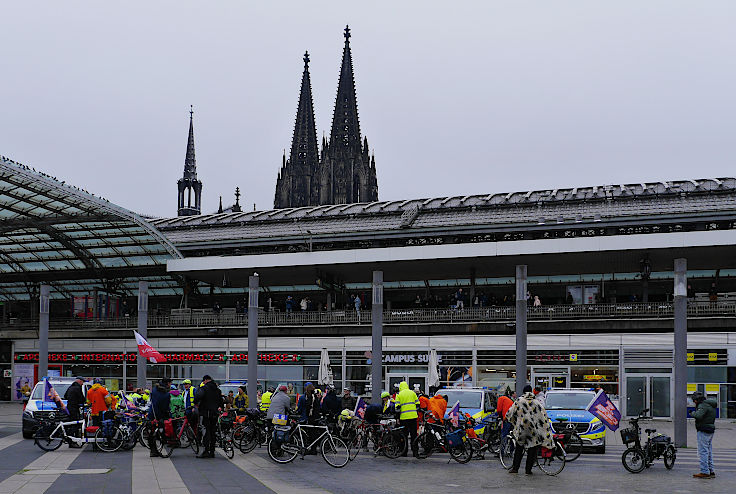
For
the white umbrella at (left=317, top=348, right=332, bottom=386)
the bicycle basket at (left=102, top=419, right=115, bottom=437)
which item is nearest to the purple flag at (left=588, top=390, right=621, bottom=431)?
the bicycle basket at (left=102, top=419, right=115, bottom=437)

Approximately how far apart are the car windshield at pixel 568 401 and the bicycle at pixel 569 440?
1665mm

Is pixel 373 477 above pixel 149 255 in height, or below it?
below

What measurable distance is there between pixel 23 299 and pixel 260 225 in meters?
16.5

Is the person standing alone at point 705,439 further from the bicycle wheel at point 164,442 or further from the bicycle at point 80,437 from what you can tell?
the bicycle at point 80,437

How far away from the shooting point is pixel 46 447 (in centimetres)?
2242

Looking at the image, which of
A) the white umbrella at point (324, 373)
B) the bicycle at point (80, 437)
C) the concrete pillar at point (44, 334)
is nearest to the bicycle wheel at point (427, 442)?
the bicycle at point (80, 437)

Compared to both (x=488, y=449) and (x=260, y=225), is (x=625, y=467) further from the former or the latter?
(x=260, y=225)

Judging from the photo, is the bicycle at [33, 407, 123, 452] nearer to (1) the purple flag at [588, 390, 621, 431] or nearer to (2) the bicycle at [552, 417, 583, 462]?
(2) the bicycle at [552, 417, 583, 462]

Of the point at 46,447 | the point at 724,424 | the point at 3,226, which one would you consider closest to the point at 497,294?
the point at 724,424

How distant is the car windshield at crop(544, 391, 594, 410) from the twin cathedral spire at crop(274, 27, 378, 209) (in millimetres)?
101710

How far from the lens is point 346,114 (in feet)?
440

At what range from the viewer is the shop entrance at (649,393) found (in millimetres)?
39125

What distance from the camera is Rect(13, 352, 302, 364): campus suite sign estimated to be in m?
47.2

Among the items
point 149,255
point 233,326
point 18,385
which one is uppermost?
point 149,255
